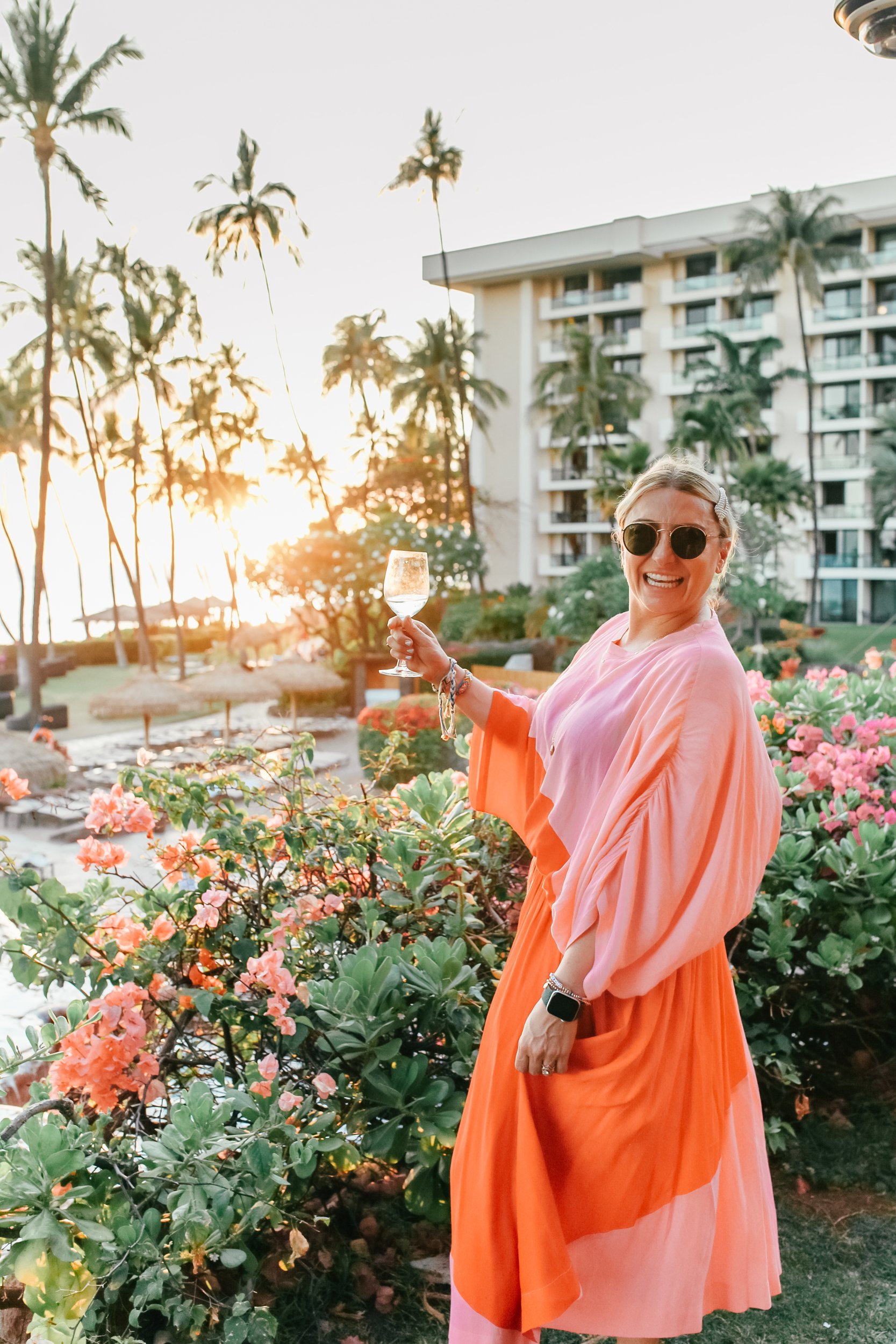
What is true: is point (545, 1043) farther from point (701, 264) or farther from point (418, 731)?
point (701, 264)

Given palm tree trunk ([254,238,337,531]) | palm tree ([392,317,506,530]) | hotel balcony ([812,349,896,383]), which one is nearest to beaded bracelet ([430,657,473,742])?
palm tree trunk ([254,238,337,531])

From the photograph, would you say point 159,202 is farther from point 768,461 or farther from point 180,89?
point 768,461

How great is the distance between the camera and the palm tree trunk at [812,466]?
32312 millimetres

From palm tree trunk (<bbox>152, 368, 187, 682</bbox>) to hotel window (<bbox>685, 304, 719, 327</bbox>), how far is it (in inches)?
714

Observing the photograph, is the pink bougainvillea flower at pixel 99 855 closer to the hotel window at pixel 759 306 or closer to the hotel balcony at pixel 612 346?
the hotel balcony at pixel 612 346

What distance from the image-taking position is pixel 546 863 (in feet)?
5.82

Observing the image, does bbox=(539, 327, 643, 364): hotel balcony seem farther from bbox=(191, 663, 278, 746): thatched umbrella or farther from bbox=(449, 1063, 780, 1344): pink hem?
bbox=(449, 1063, 780, 1344): pink hem

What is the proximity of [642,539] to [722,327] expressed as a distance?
3794 centimetres

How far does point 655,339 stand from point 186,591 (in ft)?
66.1

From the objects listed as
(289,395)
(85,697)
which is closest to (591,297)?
(289,395)

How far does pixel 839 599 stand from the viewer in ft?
118

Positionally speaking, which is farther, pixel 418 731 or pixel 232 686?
pixel 232 686

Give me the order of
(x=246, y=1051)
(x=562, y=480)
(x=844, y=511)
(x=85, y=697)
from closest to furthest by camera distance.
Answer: (x=246, y=1051)
(x=85, y=697)
(x=844, y=511)
(x=562, y=480)

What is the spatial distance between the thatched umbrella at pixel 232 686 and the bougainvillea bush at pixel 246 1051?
44.1 ft
